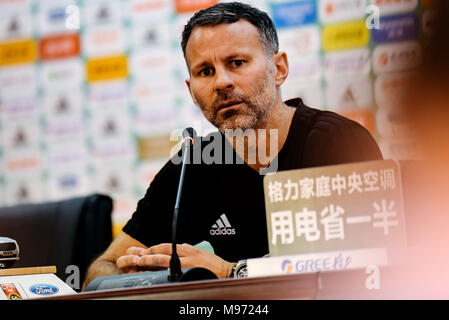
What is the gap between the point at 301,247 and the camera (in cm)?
101

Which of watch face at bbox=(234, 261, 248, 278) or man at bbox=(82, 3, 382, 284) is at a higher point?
man at bbox=(82, 3, 382, 284)

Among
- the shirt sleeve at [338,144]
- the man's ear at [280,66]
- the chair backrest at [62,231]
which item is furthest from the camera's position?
the chair backrest at [62,231]

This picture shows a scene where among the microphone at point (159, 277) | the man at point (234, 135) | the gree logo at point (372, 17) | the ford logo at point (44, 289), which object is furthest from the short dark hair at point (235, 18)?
the gree logo at point (372, 17)

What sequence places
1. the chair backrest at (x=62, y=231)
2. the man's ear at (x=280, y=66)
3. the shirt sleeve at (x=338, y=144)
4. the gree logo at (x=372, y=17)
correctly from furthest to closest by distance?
the gree logo at (x=372, y=17)
the chair backrest at (x=62, y=231)
the man's ear at (x=280, y=66)
the shirt sleeve at (x=338, y=144)

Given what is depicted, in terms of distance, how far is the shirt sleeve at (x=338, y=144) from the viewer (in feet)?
5.32

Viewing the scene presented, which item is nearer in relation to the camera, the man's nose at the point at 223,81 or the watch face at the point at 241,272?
the watch face at the point at 241,272

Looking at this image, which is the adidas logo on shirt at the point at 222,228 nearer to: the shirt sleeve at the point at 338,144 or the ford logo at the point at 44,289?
the shirt sleeve at the point at 338,144

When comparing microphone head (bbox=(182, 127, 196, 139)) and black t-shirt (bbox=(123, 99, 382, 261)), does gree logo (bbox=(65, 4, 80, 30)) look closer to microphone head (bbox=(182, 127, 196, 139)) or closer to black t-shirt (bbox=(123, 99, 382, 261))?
black t-shirt (bbox=(123, 99, 382, 261))

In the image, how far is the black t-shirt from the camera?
5.43 ft

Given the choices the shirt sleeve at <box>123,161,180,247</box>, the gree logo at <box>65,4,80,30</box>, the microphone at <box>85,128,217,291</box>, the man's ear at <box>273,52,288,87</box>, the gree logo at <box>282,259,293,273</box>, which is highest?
the gree logo at <box>65,4,80,30</box>

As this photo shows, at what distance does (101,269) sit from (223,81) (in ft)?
2.11

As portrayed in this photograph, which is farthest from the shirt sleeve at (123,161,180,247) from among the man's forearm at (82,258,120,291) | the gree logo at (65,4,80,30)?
the gree logo at (65,4,80,30)

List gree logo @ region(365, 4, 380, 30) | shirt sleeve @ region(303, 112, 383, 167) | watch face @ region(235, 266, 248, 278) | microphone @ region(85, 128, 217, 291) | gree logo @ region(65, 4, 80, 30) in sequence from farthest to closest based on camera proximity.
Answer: gree logo @ region(65, 4, 80, 30) → gree logo @ region(365, 4, 380, 30) → shirt sleeve @ region(303, 112, 383, 167) → watch face @ region(235, 266, 248, 278) → microphone @ region(85, 128, 217, 291)

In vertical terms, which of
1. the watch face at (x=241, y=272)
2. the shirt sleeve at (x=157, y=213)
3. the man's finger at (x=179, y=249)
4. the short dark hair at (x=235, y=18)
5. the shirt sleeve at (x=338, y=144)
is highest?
the short dark hair at (x=235, y=18)
